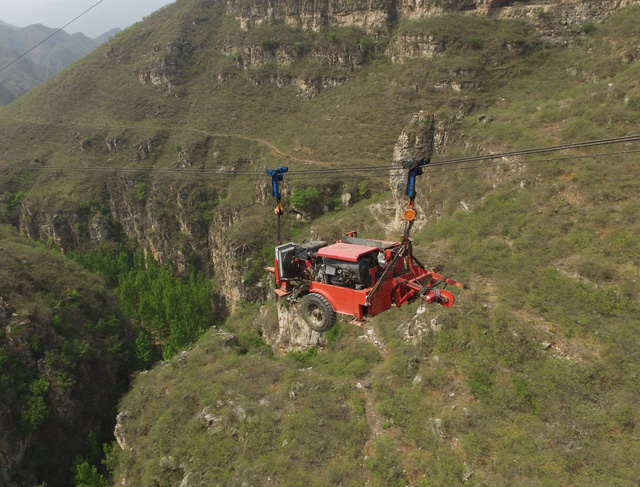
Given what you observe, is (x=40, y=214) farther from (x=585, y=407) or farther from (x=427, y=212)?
(x=585, y=407)

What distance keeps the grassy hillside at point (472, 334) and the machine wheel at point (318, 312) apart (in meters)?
8.02

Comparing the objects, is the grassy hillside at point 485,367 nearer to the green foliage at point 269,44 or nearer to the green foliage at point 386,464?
the green foliage at point 386,464

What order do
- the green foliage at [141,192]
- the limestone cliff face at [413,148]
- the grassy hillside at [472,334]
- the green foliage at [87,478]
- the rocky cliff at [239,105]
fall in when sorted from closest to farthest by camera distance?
the grassy hillside at [472,334]
the green foliage at [87,478]
the limestone cliff face at [413,148]
the rocky cliff at [239,105]
the green foliage at [141,192]

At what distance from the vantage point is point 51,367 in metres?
34.7

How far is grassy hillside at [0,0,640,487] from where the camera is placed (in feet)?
48.5

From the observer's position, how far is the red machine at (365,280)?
10953 millimetres

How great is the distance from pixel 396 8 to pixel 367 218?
159 feet

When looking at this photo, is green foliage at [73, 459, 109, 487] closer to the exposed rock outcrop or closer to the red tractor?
the exposed rock outcrop

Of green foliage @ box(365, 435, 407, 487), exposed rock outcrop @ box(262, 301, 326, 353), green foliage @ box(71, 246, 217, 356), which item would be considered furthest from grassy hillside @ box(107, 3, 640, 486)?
green foliage @ box(71, 246, 217, 356)

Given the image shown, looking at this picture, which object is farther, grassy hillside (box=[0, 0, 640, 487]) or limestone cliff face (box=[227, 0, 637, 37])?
limestone cliff face (box=[227, 0, 637, 37])

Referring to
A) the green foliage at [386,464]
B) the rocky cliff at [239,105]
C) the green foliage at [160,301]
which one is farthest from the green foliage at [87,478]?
the green foliage at [386,464]

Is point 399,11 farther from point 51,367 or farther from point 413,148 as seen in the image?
point 51,367

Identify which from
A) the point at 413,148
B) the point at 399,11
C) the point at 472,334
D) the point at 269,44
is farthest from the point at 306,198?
the point at 269,44

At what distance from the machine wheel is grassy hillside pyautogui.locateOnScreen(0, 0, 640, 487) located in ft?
26.3
